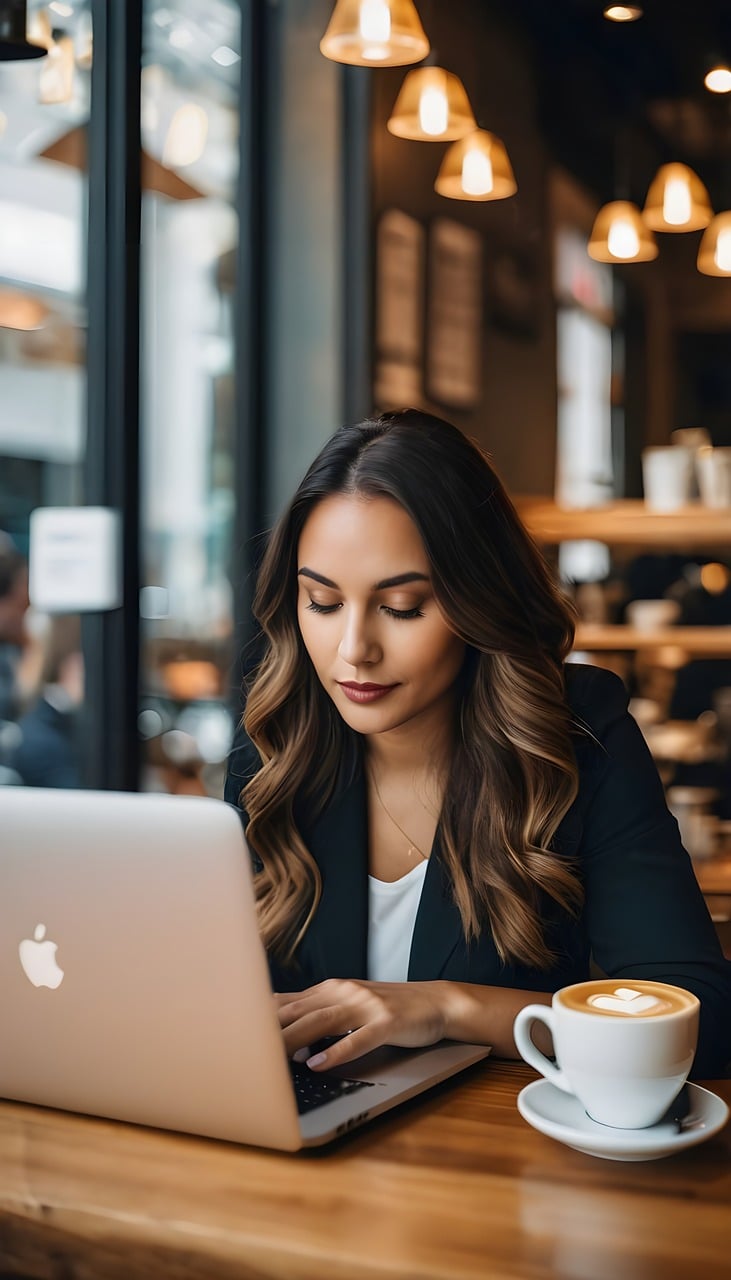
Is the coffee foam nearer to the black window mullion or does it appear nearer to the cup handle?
the cup handle

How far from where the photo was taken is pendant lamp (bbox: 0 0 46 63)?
7.19 ft

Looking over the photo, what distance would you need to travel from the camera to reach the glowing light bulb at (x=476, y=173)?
3.40 m

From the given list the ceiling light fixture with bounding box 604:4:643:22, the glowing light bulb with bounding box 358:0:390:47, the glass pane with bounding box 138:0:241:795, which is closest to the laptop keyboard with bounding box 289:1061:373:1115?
the glass pane with bounding box 138:0:241:795

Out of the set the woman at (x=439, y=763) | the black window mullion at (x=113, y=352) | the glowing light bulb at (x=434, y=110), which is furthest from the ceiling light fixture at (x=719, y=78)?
the woman at (x=439, y=763)

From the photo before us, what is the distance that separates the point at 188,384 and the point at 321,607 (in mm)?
1833

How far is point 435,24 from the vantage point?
12.7 ft

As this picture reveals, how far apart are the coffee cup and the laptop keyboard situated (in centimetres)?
16

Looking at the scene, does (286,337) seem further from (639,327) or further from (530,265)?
(639,327)

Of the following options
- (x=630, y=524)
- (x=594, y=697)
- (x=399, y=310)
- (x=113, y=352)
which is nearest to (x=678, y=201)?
(x=399, y=310)

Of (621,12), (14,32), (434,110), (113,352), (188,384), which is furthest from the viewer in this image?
(621,12)

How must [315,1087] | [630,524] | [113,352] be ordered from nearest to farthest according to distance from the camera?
1. [315,1087]
2. [113,352]
3. [630,524]

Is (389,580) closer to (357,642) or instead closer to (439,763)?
(357,642)

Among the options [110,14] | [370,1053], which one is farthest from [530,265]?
[370,1053]

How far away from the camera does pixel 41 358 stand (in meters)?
2.60
